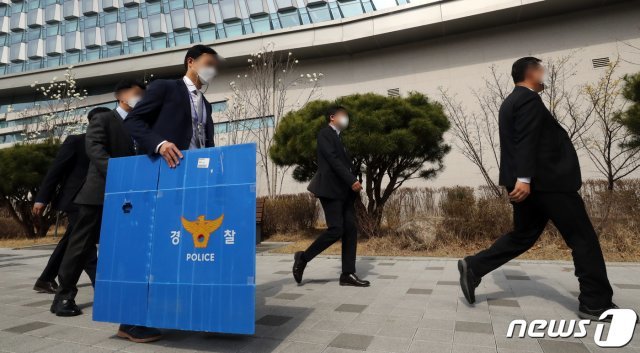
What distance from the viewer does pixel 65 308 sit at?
9.21ft

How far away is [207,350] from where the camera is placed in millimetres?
2004

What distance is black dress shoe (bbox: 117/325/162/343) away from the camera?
2.12 meters

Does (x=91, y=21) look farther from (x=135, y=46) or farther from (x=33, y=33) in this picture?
(x=33, y=33)

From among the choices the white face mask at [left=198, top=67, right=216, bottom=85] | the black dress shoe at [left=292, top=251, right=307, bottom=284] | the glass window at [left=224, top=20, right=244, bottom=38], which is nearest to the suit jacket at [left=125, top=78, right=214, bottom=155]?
the white face mask at [left=198, top=67, right=216, bottom=85]

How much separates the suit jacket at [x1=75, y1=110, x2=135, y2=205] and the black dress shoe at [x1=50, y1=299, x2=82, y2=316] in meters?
0.84

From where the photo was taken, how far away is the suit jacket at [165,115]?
2.23 meters

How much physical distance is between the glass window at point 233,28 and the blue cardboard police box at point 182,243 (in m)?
21.1

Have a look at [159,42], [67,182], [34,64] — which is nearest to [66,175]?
[67,182]

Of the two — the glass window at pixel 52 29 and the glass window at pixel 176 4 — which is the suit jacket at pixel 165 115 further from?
the glass window at pixel 52 29

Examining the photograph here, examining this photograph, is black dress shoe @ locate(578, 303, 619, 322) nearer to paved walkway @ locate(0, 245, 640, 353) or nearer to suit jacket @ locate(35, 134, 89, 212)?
paved walkway @ locate(0, 245, 640, 353)

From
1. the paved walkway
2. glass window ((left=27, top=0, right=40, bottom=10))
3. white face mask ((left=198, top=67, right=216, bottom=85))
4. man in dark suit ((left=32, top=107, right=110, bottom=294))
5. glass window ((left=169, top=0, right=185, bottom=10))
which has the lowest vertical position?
the paved walkway

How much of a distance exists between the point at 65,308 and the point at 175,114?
6.19 feet

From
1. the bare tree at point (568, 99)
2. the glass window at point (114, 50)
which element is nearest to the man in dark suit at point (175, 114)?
the bare tree at point (568, 99)

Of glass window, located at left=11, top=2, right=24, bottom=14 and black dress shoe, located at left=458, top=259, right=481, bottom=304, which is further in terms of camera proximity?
glass window, located at left=11, top=2, right=24, bottom=14
